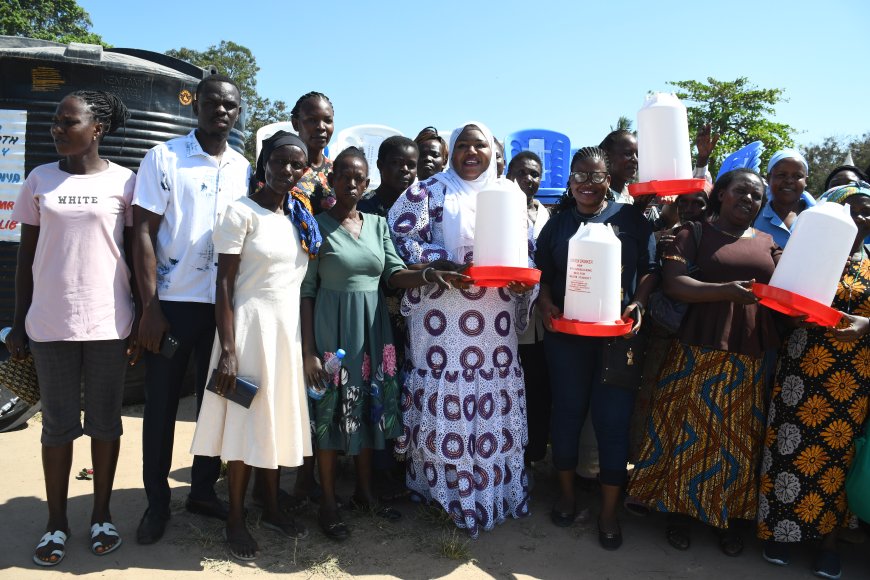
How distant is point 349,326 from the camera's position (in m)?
3.02

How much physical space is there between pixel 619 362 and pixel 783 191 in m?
1.44

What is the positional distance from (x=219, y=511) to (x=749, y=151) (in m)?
3.83

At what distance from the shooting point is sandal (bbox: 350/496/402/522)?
336cm

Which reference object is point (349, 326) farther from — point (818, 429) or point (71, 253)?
point (818, 429)

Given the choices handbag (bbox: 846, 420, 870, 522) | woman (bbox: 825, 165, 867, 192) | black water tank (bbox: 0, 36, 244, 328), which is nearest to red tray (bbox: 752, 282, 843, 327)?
handbag (bbox: 846, 420, 870, 522)

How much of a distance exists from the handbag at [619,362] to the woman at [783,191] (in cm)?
119

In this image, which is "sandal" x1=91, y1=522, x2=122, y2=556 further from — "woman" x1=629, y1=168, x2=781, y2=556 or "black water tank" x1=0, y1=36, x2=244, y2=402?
"woman" x1=629, y1=168, x2=781, y2=556

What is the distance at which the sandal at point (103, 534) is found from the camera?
284 centimetres

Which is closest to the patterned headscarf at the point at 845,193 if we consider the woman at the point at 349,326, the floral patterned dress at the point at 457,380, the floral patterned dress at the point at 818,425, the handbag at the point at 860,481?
the floral patterned dress at the point at 818,425

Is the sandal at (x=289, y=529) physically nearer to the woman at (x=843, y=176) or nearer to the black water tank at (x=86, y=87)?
the black water tank at (x=86, y=87)

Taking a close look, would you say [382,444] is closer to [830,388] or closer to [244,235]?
[244,235]

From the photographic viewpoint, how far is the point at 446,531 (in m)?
3.22

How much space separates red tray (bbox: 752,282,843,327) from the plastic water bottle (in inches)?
74.9

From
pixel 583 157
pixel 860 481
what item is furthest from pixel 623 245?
pixel 860 481
